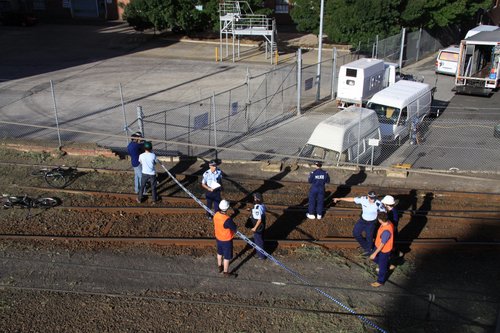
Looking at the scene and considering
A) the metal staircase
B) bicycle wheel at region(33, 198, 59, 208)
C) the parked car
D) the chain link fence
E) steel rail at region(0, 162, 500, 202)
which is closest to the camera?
bicycle wheel at region(33, 198, 59, 208)

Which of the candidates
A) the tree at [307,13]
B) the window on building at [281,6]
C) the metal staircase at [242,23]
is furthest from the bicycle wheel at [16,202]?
the window on building at [281,6]

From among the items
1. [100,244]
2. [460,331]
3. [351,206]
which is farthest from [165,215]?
[460,331]

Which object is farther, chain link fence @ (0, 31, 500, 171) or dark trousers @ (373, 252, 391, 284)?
chain link fence @ (0, 31, 500, 171)

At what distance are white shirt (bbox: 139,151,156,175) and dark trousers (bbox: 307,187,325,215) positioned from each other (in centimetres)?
387

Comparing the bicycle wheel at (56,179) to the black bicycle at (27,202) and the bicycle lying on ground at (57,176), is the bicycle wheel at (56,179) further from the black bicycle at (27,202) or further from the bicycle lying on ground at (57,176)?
the black bicycle at (27,202)

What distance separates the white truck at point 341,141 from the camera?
51.0 feet

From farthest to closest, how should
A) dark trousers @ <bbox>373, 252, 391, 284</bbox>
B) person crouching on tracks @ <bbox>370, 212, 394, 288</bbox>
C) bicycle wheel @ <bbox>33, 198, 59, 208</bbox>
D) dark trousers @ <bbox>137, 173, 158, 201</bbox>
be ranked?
bicycle wheel @ <bbox>33, 198, 59, 208</bbox>
dark trousers @ <bbox>137, 173, 158, 201</bbox>
dark trousers @ <bbox>373, 252, 391, 284</bbox>
person crouching on tracks @ <bbox>370, 212, 394, 288</bbox>

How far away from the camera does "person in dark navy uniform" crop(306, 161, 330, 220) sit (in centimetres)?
1169

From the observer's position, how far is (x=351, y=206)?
517 inches

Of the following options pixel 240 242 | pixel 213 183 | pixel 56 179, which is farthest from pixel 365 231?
pixel 56 179

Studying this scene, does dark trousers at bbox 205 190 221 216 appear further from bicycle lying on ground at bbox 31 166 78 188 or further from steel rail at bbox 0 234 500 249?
bicycle lying on ground at bbox 31 166 78 188

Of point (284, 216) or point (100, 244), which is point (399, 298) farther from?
point (100, 244)

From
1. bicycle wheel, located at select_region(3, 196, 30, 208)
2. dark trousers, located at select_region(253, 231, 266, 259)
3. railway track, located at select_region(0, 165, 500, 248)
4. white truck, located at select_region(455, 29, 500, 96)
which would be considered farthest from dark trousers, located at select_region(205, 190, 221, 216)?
white truck, located at select_region(455, 29, 500, 96)

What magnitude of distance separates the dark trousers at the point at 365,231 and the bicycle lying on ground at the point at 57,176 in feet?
27.0
